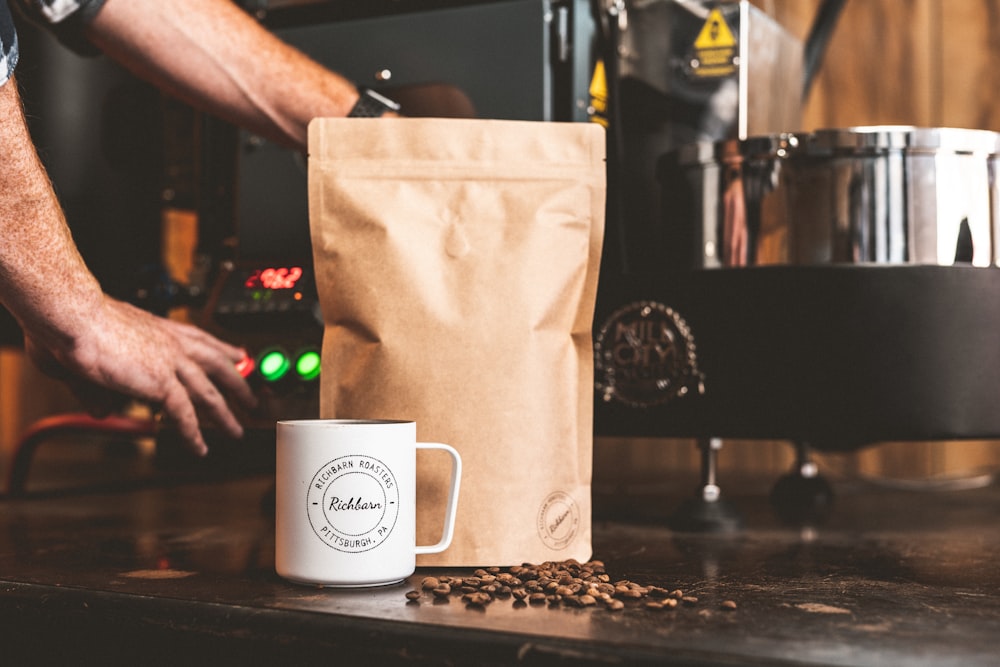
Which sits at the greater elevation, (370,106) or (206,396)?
(370,106)

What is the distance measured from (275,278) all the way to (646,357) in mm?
363

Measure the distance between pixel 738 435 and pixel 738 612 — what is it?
0.30m

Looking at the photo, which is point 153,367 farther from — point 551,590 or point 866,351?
point 866,351

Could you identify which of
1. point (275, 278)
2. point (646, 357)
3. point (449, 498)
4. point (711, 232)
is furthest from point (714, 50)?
point (449, 498)

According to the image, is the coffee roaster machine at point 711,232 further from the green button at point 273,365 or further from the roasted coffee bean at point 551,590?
the roasted coffee bean at point 551,590

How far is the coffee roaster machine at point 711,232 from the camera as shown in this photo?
2.66ft

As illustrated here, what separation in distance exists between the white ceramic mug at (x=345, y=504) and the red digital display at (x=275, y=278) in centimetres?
39

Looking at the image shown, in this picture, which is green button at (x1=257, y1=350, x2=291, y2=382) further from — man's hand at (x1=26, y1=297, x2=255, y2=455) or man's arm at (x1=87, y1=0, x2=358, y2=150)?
man's arm at (x1=87, y1=0, x2=358, y2=150)

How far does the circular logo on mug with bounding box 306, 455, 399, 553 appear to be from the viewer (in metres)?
0.60

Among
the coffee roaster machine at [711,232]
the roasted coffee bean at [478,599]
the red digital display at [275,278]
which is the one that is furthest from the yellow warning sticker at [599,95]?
the roasted coffee bean at [478,599]

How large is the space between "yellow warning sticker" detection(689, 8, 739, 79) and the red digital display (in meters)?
0.43

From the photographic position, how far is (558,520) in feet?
2.22

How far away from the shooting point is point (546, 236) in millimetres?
685

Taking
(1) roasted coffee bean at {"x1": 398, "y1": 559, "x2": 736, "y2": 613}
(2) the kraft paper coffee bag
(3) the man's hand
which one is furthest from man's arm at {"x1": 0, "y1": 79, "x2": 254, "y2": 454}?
(1) roasted coffee bean at {"x1": 398, "y1": 559, "x2": 736, "y2": 613}
